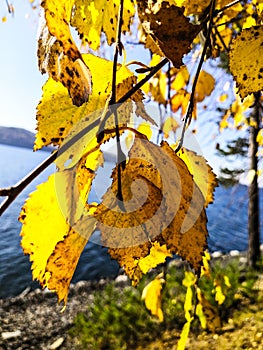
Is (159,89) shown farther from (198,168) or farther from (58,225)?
(58,225)

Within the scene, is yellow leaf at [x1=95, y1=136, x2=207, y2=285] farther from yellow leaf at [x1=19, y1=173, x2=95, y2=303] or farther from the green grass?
Result: the green grass

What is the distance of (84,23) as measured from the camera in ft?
1.00

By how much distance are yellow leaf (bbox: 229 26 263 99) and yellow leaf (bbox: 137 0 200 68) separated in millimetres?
70

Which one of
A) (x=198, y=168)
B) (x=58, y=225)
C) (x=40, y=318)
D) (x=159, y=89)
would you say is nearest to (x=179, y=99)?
(x=159, y=89)

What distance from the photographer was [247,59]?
0.97 feet

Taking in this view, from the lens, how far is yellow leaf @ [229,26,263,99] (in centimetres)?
29

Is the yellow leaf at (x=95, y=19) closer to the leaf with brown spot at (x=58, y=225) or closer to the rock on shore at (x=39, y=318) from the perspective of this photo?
the leaf with brown spot at (x=58, y=225)

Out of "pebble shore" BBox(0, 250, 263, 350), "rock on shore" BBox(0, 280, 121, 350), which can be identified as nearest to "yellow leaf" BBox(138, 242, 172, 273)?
"pebble shore" BBox(0, 250, 263, 350)

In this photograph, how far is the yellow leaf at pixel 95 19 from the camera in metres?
0.30

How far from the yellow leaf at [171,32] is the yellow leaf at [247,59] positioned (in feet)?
0.23

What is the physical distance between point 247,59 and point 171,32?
0.09 m

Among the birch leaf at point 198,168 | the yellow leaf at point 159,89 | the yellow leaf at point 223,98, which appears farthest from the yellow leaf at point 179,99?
the yellow leaf at point 223,98

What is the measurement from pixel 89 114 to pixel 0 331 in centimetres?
363

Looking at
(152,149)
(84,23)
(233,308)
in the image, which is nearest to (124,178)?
(152,149)
